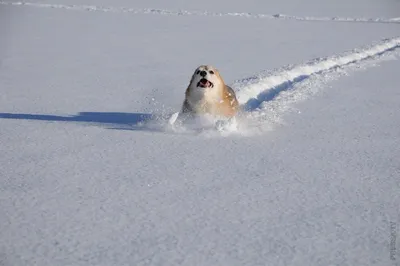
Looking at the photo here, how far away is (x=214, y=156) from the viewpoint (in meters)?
3.48

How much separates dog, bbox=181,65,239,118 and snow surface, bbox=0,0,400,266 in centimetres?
32

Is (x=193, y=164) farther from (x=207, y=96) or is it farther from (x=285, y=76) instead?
(x=285, y=76)

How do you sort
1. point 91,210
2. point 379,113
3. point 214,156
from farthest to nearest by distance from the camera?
1. point 379,113
2. point 214,156
3. point 91,210

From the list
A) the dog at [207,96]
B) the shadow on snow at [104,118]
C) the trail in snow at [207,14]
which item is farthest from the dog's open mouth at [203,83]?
the trail in snow at [207,14]

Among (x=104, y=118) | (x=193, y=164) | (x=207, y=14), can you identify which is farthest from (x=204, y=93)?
(x=207, y=14)

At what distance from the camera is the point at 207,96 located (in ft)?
14.6

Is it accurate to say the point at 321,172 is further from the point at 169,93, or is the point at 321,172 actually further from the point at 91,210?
the point at 169,93

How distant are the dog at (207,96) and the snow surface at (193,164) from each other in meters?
0.32

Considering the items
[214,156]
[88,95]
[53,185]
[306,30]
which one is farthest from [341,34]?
[53,185]

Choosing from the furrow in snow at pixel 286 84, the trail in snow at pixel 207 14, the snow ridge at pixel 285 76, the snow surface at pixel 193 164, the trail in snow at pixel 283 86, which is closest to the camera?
the snow surface at pixel 193 164

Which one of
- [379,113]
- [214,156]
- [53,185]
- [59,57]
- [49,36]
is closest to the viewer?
[53,185]

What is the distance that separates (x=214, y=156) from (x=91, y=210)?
123cm

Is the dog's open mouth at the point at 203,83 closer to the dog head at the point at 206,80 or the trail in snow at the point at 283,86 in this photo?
the dog head at the point at 206,80

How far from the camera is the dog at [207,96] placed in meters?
4.43
